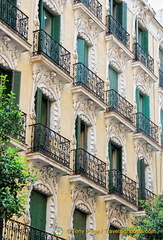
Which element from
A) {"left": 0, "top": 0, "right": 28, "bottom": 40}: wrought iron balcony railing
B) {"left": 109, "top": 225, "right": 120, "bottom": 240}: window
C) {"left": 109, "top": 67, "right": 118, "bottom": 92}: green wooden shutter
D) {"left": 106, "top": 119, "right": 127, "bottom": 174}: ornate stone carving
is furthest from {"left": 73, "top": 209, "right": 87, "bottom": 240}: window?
{"left": 0, "top": 0, "right": 28, "bottom": 40}: wrought iron balcony railing

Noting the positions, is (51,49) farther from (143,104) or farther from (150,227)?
(143,104)

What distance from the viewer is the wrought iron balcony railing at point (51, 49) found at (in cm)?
2178

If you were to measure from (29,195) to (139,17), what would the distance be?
44.5 feet

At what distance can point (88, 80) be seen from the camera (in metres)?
24.2

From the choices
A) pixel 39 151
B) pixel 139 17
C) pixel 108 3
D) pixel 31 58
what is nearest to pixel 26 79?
pixel 31 58

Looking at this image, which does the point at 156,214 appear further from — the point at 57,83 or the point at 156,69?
the point at 156,69

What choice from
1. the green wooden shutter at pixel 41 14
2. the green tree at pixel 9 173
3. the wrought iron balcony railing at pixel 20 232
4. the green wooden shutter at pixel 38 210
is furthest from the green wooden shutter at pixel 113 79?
the green tree at pixel 9 173

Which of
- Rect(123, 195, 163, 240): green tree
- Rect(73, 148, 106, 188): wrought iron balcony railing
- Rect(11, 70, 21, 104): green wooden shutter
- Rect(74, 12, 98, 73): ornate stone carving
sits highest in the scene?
Rect(74, 12, 98, 73): ornate stone carving

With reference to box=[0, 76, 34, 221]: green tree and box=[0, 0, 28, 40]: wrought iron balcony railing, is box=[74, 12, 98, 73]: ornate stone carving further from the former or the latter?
box=[0, 76, 34, 221]: green tree

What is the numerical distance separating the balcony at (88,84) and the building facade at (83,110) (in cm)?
4

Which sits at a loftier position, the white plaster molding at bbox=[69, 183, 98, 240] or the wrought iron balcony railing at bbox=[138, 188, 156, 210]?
the wrought iron balcony railing at bbox=[138, 188, 156, 210]

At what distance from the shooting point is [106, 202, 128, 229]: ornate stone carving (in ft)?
78.9

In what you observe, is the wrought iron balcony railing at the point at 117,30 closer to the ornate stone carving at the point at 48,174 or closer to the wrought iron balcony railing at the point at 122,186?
the wrought iron balcony railing at the point at 122,186

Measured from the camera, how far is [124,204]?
2431 cm
